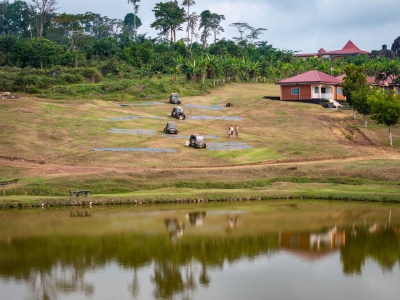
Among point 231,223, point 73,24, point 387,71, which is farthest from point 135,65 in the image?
point 231,223

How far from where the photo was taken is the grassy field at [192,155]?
50.4 metres

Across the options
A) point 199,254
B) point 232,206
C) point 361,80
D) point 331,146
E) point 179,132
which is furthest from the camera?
point 361,80

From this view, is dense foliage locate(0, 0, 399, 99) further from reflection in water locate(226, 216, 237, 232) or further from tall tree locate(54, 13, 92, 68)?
reflection in water locate(226, 216, 237, 232)

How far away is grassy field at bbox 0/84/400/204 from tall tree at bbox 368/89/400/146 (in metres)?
3.65

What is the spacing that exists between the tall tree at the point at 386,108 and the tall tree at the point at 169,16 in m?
105

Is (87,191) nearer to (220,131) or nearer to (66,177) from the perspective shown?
(66,177)

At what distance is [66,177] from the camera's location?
51.8 m

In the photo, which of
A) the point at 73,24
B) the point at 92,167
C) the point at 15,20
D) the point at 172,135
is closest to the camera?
the point at 92,167

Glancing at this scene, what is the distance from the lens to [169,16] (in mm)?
171750

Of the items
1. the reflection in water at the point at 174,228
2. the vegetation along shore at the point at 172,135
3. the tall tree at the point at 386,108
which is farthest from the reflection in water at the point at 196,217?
the tall tree at the point at 386,108

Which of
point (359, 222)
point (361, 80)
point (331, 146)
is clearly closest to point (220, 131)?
point (331, 146)

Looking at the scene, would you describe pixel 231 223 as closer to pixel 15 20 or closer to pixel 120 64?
pixel 120 64

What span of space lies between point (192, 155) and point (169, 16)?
374 feet

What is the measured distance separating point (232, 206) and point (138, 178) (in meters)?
11.1
